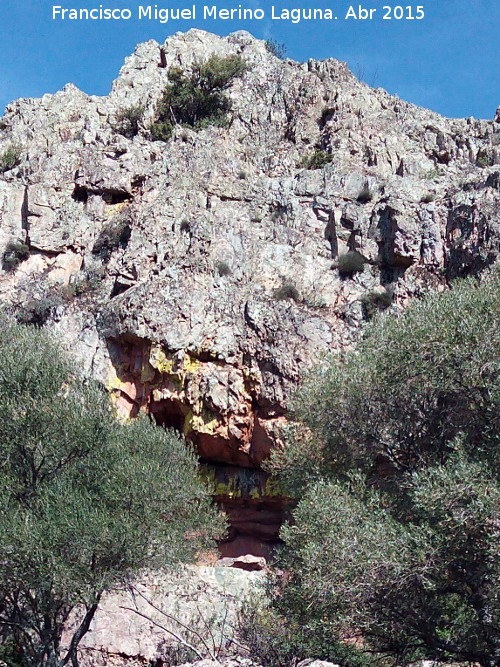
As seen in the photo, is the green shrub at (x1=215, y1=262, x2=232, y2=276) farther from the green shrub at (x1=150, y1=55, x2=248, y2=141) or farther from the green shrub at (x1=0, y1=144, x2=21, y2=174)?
the green shrub at (x1=0, y1=144, x2=21, y2=174)

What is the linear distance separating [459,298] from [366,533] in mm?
4639

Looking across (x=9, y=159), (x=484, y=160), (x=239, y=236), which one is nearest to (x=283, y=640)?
(x=239, y=236)

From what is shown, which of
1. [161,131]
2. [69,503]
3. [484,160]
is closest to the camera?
[69,503]

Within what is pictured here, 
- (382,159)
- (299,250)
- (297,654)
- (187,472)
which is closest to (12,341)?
Result: (187,472)

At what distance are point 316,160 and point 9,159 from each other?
41.5ft

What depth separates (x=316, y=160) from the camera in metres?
27.7

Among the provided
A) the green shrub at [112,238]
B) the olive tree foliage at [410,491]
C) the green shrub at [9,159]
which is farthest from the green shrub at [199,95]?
the olive tree foliage at [410,491]

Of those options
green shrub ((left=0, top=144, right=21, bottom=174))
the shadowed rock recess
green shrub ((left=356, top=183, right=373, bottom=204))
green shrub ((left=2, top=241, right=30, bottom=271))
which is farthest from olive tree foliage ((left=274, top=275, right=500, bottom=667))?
green shrub ((left=0, top=144, right=21, bottom=174))

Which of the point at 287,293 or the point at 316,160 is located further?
the point at 316,160

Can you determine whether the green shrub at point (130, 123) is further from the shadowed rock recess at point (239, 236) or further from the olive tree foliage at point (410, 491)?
the olive tree foliage at point (410, 491)

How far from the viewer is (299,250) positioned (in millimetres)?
23672

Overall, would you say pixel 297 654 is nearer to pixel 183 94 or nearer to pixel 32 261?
pixel 32 261

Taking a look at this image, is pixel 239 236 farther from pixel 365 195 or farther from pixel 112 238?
pixel 365 195

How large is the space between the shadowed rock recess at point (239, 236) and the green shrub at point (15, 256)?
7 centimetres
